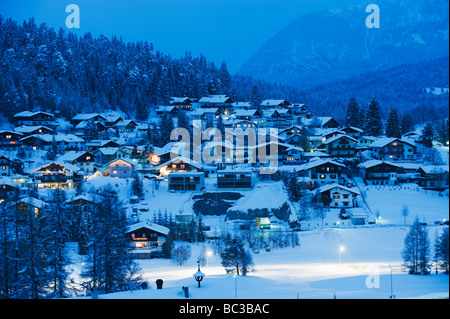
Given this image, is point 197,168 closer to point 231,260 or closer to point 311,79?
point 231,260

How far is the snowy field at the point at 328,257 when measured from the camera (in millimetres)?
5777

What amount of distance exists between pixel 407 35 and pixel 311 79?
1964 cm

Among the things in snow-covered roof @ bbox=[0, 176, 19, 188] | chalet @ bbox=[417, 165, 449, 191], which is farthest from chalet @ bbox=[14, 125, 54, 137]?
chalet @ bbox=[417, 165, 449, 191]

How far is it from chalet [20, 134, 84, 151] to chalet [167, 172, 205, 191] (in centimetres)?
702

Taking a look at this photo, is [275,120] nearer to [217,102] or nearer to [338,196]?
[217,102]

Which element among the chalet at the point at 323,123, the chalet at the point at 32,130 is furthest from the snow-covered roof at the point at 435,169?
the chalet at the point at 32,130

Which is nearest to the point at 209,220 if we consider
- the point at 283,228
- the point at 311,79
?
the point at 283,228

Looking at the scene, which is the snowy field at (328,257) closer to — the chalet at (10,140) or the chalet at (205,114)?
the chalet at (10,140)

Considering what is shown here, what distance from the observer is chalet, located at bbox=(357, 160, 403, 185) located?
15062mm

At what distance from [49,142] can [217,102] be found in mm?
10654

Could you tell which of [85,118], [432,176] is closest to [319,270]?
[432,176]

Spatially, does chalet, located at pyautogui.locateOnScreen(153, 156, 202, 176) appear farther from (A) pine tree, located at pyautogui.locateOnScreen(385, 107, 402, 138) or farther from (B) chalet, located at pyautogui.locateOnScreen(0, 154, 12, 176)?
(A) pine tree, located at pyautogui.locateOnScreen(385, 107, 402, 138)

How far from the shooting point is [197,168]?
16.2 metres

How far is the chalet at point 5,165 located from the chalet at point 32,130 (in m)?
4.17
